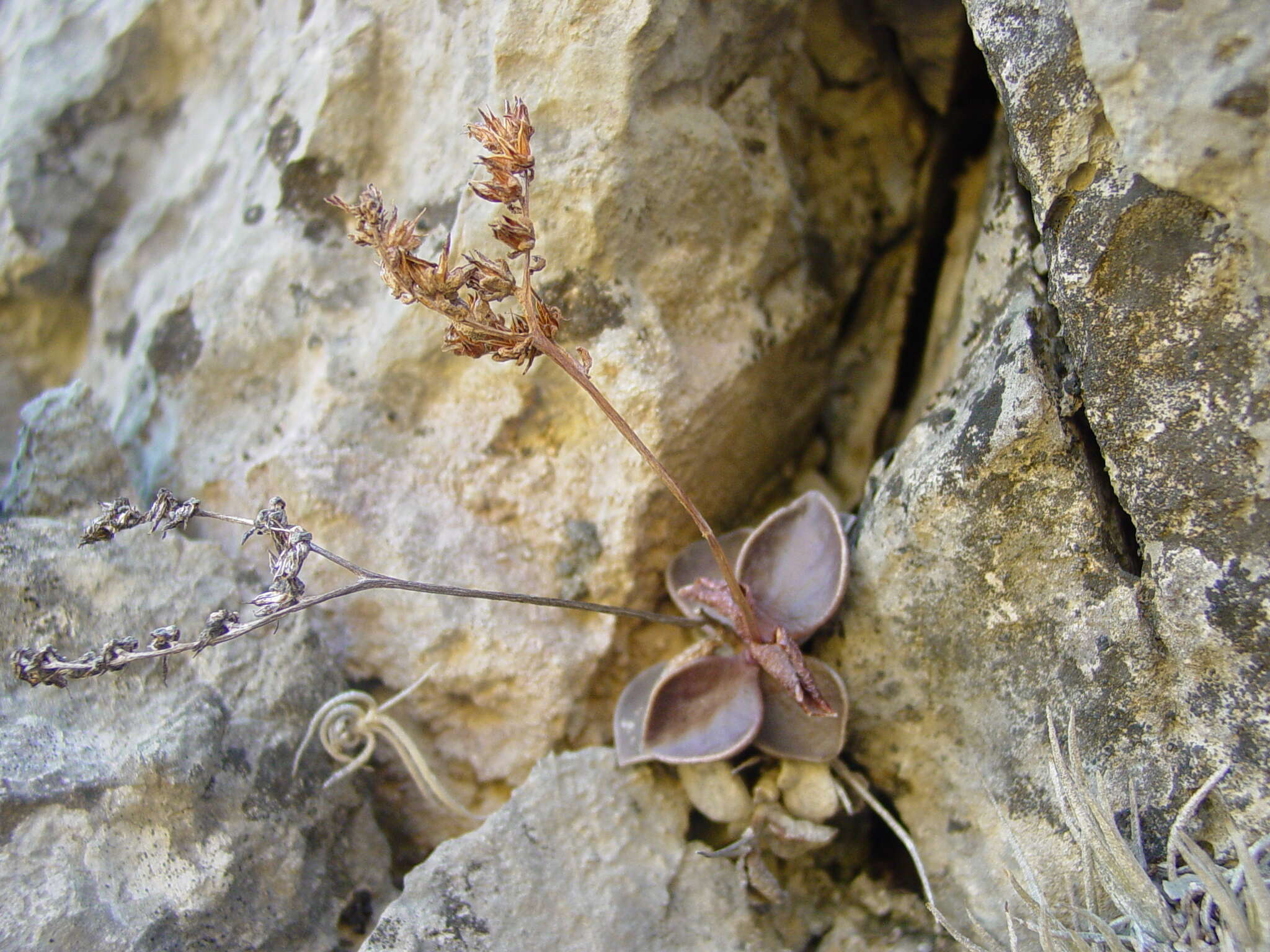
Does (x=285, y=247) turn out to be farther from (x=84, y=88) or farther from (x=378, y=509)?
(x=84, y=88)

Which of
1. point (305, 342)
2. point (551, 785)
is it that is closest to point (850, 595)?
point (551, 785)

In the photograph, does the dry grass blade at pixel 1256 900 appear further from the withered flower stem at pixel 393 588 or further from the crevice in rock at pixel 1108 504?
the withered flower stem at pixel 393 588

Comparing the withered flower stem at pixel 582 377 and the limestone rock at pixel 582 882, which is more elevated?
the withered flower stem at pixel 582 377

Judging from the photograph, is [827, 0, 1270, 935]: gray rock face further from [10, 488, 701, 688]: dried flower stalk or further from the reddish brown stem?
[10, 488, 701, 688]: dried flower stalk

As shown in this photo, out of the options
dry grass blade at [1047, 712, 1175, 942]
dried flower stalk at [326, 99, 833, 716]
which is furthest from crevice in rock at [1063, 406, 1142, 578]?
dried flower stalk at [326, 99, 833, 716]

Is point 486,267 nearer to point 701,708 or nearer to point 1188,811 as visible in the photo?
point 701,708

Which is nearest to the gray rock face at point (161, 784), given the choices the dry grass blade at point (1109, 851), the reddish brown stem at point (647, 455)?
the reddish brown stem at point (647, 455)
